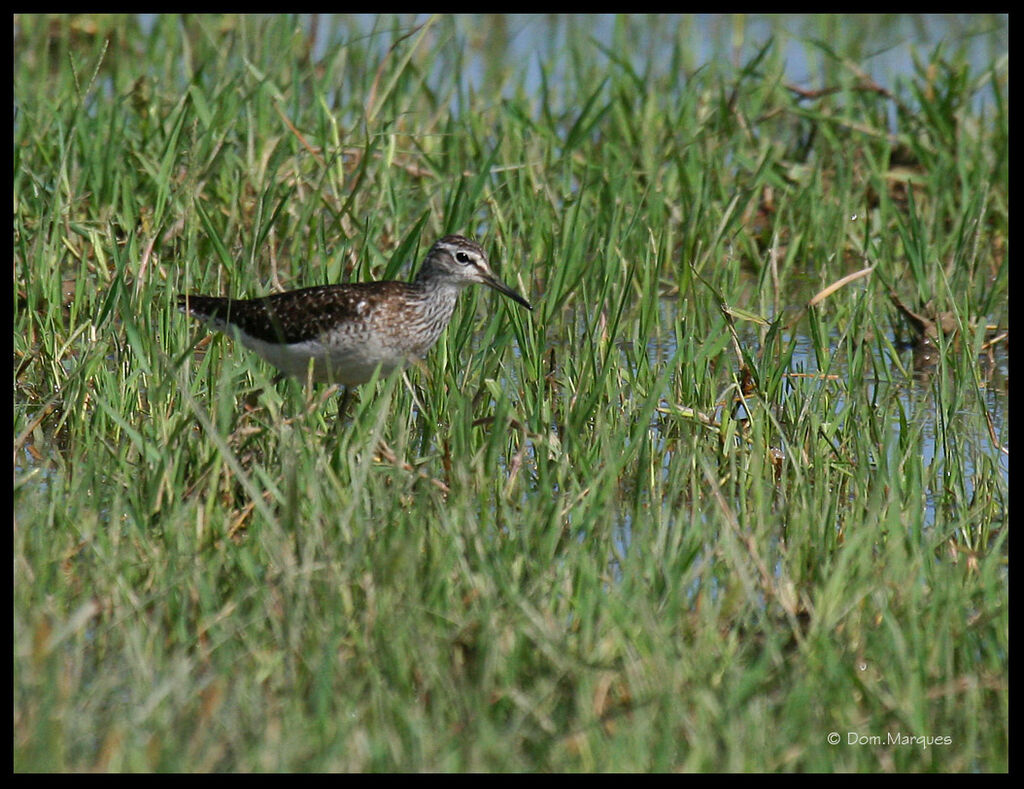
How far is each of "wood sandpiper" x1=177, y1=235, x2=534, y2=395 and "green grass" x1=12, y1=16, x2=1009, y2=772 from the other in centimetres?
19

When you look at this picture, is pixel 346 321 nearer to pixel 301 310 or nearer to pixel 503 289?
pixel 301 310

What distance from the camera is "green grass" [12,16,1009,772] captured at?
4340 mm

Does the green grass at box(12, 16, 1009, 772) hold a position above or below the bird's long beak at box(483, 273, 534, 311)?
below

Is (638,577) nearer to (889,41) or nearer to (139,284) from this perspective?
(139,284)

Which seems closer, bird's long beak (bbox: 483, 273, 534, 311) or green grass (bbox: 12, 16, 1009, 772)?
green grass (bbox: 12, 16, 1009, 772)

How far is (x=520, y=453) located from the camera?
605 centimetres

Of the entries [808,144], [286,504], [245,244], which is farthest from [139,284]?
[808,144]

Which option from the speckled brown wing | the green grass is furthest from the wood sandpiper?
the green grass

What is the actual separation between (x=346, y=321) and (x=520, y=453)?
1376mm

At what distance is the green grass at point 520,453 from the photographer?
434 centimetres

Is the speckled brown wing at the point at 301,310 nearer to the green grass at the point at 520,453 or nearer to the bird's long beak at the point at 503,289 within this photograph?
the green grass at the point at 520,453

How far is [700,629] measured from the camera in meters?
4.74

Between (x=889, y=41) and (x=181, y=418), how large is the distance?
10.2m

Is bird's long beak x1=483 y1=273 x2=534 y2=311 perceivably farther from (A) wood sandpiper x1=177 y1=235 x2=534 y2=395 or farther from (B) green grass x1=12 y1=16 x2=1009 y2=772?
(B) green grass x1=12 y1=16 x2=1009 y2=772
